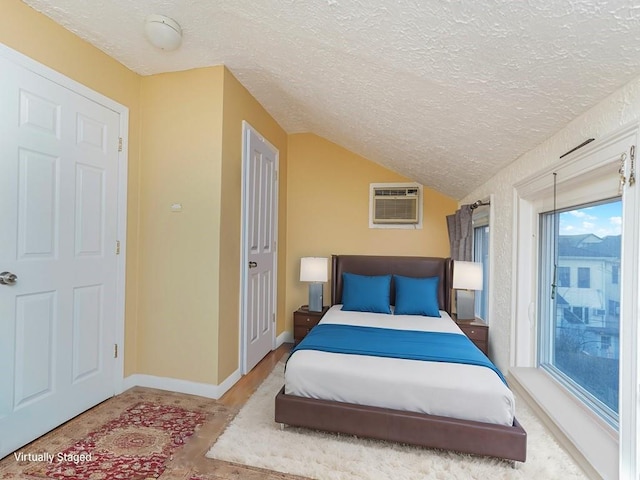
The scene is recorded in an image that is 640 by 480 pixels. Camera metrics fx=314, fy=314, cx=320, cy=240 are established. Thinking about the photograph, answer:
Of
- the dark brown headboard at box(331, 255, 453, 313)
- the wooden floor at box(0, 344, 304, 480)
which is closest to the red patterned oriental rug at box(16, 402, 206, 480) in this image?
the wooden floor at box(0, 344, 304, 480)

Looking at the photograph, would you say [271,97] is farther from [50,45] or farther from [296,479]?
[296,479]

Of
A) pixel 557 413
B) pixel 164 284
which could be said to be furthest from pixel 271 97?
pixel 557 413

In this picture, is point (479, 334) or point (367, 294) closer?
point (479, 334)

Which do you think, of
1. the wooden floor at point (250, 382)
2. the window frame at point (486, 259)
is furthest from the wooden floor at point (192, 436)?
the window frame at point (486, 259)

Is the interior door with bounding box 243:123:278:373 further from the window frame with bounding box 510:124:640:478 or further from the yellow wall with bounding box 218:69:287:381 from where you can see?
the window frame with bounding box 510:124:640:478

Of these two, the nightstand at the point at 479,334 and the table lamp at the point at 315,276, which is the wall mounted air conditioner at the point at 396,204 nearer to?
the table lamp at the point at 315,276

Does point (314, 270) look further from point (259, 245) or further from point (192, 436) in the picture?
point (192, 436)

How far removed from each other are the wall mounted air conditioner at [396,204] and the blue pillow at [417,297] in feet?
2.66

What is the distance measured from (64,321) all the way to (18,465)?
78 centimetres

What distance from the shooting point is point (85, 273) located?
2.20 meters

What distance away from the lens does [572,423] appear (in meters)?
1.81

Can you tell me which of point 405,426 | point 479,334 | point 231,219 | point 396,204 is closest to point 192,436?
point 405,426

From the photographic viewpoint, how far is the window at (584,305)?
1698 millimetres

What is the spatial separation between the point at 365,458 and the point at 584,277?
1.71m
